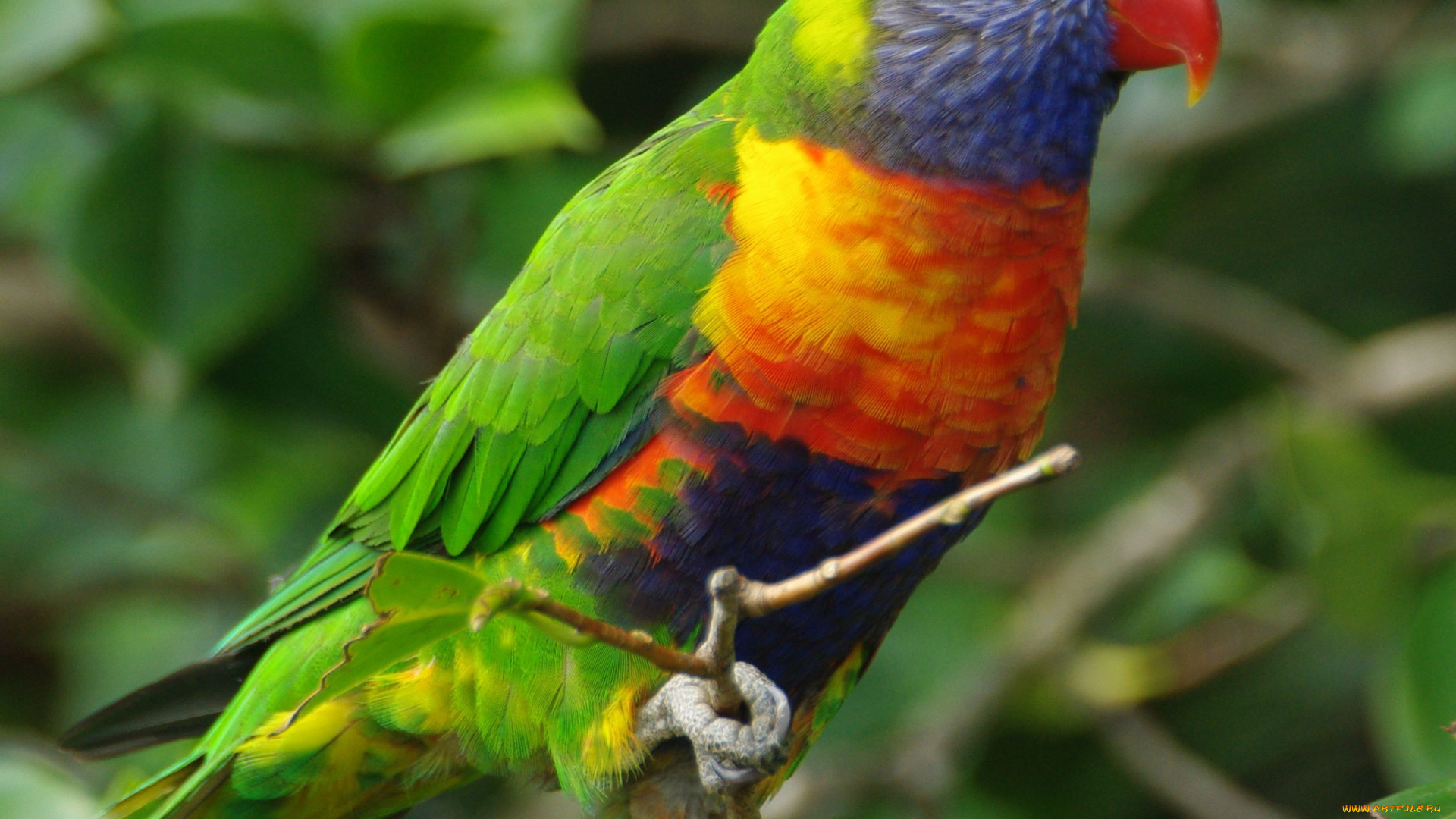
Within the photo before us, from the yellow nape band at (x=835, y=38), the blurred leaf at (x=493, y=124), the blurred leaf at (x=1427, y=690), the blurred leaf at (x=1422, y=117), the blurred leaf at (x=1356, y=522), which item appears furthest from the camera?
the blurred leaf at (x=1422, y=117)

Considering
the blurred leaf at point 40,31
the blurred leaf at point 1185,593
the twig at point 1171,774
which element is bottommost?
the twig at point 1171,774

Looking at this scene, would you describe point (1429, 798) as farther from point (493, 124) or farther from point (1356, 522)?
point (493, 124)

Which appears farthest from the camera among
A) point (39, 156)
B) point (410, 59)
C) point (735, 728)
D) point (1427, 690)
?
point (39, 156)

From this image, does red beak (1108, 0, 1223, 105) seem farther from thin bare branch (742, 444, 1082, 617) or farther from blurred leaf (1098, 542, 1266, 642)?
blurred leaf (1098, 542, 1266, 642)

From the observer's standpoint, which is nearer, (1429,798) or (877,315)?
(1429,798)

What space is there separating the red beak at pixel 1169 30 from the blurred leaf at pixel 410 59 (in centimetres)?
110

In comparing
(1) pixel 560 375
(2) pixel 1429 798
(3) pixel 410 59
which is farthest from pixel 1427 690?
(3) pixel 410 59

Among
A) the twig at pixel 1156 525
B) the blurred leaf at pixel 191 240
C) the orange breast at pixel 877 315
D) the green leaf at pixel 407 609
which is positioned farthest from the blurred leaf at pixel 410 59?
the twig at pixel 1156 525

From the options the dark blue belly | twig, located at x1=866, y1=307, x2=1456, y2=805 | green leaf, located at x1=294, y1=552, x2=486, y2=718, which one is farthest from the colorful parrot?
twig, located at x1=866, y1=307, x2=1456, y2=805

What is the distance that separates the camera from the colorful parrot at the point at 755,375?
169 centimetres

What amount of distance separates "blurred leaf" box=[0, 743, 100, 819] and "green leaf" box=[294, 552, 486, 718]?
0.92 meters

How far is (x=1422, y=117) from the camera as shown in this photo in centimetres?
307

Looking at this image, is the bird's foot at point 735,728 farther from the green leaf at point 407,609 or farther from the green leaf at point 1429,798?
the green leaf at point 1429,798

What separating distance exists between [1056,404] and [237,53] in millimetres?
2157
